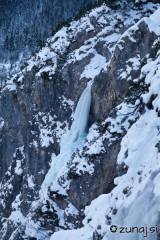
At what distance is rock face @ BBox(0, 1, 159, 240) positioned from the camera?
43.7ft

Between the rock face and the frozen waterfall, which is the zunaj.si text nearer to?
the rock face

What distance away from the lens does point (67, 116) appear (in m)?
22.1

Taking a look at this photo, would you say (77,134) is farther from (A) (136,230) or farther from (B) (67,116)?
(A) (136,230)

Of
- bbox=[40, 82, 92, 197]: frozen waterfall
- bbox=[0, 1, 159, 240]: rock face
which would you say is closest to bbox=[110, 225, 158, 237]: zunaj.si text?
bbox=[0, 1, 159, 240]: rock face

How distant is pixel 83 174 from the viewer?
13.4m

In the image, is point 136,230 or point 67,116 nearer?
point 136,230

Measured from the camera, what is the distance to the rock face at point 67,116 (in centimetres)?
1330

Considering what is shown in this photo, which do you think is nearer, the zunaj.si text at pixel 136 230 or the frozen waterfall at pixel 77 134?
the zunaj.si text at pixel 136 230

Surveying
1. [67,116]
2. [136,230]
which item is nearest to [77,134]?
[67,116]

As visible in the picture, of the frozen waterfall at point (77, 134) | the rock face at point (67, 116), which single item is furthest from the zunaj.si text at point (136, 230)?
the frozen waterfall at point (77, 134)

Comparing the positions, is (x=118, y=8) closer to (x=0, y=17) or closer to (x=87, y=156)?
(x=87, y=156)

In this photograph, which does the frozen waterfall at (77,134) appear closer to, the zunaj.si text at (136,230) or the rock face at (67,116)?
the rock face at (67,116)

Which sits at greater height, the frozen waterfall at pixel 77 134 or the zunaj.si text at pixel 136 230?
the frozen waterfall at pixel 77 134

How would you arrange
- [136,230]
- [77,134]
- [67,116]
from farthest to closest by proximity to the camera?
[67,116], [77,134], [136,230]
